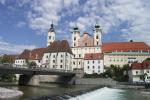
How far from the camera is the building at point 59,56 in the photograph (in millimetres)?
126312

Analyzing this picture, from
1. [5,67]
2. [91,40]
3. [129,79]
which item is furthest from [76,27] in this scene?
[5,67]

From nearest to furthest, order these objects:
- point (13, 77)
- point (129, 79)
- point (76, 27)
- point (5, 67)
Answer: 1. point (5, 67)
2. point (13, 77)
3. point (129, 79)
4. point (76, 27)

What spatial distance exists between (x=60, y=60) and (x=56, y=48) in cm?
516

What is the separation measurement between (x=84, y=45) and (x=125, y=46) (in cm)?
1833

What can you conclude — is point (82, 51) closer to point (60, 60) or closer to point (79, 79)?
point (60, 60)

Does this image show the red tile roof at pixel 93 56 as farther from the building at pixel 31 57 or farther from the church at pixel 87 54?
the building at pixel 31 57

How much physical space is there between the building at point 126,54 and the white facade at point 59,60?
1610 centimetres

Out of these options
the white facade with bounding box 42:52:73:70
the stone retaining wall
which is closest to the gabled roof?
the white facade with bounding box 42:52:73:70

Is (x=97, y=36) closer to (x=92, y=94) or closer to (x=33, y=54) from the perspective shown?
(x=33, y=54)

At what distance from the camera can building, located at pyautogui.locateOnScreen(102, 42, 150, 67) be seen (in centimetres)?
13351

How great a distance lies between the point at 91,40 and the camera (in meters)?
144

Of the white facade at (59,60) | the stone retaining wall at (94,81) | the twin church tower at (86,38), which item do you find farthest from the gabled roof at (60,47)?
the stone retaining wall at (94,81)

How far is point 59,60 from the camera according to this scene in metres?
A: 129

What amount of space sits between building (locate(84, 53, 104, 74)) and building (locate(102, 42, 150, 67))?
4.60 meters
